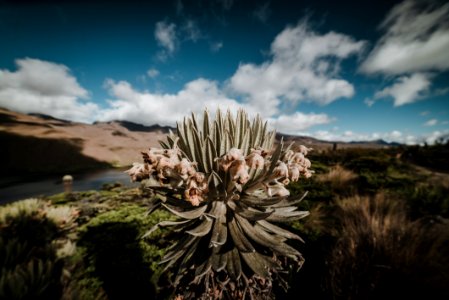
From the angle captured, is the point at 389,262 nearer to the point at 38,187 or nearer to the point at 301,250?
the point at 301,250

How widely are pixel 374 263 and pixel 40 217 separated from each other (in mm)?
6635

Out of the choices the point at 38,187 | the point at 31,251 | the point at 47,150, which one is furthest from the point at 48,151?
the point at 31,251

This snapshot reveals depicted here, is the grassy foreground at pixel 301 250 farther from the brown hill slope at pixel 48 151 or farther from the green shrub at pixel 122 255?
the brown hill slope at pixel 48 151

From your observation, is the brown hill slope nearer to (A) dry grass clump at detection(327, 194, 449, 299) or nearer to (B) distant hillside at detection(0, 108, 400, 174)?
(B) distant hillside at detection(0, 108, 400, 174)

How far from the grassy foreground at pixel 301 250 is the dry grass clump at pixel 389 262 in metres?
→ 0.01

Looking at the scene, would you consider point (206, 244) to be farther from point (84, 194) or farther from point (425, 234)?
point (84, 194)

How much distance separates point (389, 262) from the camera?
317 cm

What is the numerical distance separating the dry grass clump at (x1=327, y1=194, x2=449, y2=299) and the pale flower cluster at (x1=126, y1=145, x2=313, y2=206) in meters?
2.74

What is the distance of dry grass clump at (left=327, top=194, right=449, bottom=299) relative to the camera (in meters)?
2.85

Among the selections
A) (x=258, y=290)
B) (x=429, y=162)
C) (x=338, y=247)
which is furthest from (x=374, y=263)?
(x=429, y=162)

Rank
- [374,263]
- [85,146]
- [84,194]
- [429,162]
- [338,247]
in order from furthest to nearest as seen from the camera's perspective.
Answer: [85,146]
[429,162]
[84,194]
[338,247]
[374,263]

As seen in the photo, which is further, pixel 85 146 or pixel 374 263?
pixel 85 146

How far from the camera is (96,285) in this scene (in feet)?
11.8

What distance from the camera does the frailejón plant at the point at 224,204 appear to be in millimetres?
1143
